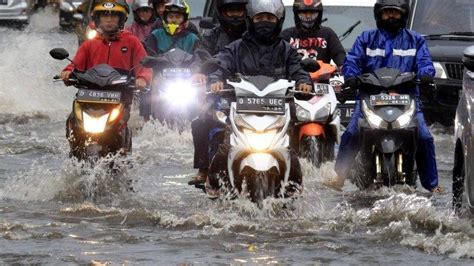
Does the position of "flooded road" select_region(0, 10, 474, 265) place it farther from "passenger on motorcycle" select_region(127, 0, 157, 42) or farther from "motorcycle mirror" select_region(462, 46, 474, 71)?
"passenger on motorcycle" select_region(127, 0, 157, 42)

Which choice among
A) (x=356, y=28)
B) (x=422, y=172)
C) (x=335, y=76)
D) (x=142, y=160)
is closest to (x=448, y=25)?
(x=356, y=28)

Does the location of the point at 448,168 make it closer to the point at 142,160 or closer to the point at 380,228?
the point at 142,160

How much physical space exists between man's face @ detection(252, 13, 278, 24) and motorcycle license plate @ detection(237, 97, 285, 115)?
104cm

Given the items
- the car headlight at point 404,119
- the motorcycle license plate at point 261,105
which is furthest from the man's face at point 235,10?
the motorcycle license plate at point 261,105

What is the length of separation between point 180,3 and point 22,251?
9071mm

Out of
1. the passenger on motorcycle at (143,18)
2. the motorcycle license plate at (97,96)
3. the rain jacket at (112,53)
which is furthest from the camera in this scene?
the passenger on motorcycle at (143,18)

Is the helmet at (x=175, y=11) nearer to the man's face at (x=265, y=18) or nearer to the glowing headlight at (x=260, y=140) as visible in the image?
→ the man's face at (x=265, y=18)

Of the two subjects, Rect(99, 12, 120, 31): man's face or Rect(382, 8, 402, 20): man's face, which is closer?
Rect(382, 8, 402, 20): man's face

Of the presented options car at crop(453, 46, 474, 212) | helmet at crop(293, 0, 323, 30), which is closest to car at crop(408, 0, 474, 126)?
helmet at crop(293, 0, 323, 30)

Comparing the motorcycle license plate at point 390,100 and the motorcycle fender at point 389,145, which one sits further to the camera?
the motorcycle license plate at point 390,100

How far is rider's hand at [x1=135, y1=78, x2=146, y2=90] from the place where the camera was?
43.0 feet

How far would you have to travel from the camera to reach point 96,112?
12.8 metres

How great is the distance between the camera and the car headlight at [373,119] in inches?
494

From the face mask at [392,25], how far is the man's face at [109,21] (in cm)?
232
